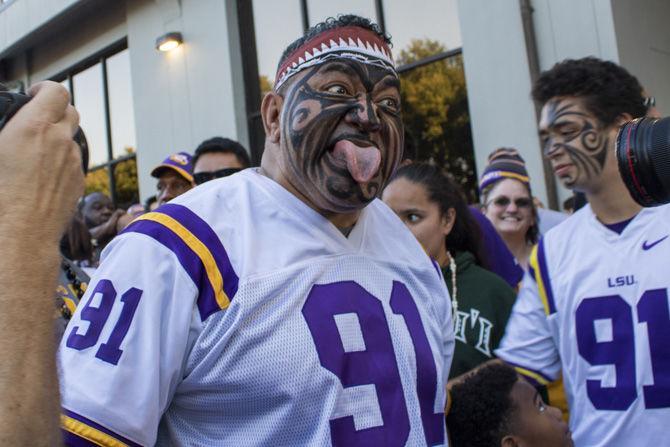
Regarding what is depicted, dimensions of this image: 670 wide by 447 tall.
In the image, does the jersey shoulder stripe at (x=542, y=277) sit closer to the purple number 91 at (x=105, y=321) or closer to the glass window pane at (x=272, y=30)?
the purple number 91 at (x=105, y=321)

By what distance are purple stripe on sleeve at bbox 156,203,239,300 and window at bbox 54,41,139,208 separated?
9984 millimetres

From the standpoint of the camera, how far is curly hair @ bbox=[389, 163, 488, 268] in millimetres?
3572

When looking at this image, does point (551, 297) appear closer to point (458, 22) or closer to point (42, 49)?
point (458, 22)

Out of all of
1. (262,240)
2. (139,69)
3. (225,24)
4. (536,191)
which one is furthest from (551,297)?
(139,69)

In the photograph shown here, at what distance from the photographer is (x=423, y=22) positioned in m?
7.63

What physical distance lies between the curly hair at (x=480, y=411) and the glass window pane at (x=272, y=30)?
23.0ft

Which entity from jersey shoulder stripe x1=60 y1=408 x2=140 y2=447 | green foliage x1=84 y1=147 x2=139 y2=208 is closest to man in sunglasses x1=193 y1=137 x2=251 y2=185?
jersey shoulder stripe x1=60 y1=408 x2=140 y2=447

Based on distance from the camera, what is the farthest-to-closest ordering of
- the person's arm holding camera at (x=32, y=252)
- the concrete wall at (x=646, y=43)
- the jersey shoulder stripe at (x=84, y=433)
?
the concrete wall at (x=646, y=43)
the jersey shoulder stripe at (x=84, y=433)
the person's arm holding camera at (x=32, y=252)

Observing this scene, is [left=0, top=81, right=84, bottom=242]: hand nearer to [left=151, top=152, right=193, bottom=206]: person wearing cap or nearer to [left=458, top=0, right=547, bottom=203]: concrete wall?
[left=151, top=152, right=193, bottom=206]: person wearing cap

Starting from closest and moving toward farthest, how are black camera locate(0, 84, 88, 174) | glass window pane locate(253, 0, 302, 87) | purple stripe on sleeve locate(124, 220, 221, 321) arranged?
black camera locate(0, 84, 88, 174)
purple stripe on sleeve locate(124, 220, 221, 321)
glass window pane locate(253, 0, 302, 87)

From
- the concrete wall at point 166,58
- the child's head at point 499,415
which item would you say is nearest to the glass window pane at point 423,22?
the concrete wall at point 166,58

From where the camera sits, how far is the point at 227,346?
5.42ft

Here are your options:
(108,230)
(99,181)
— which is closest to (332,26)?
(108,230)

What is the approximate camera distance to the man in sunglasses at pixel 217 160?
416 centimetres
